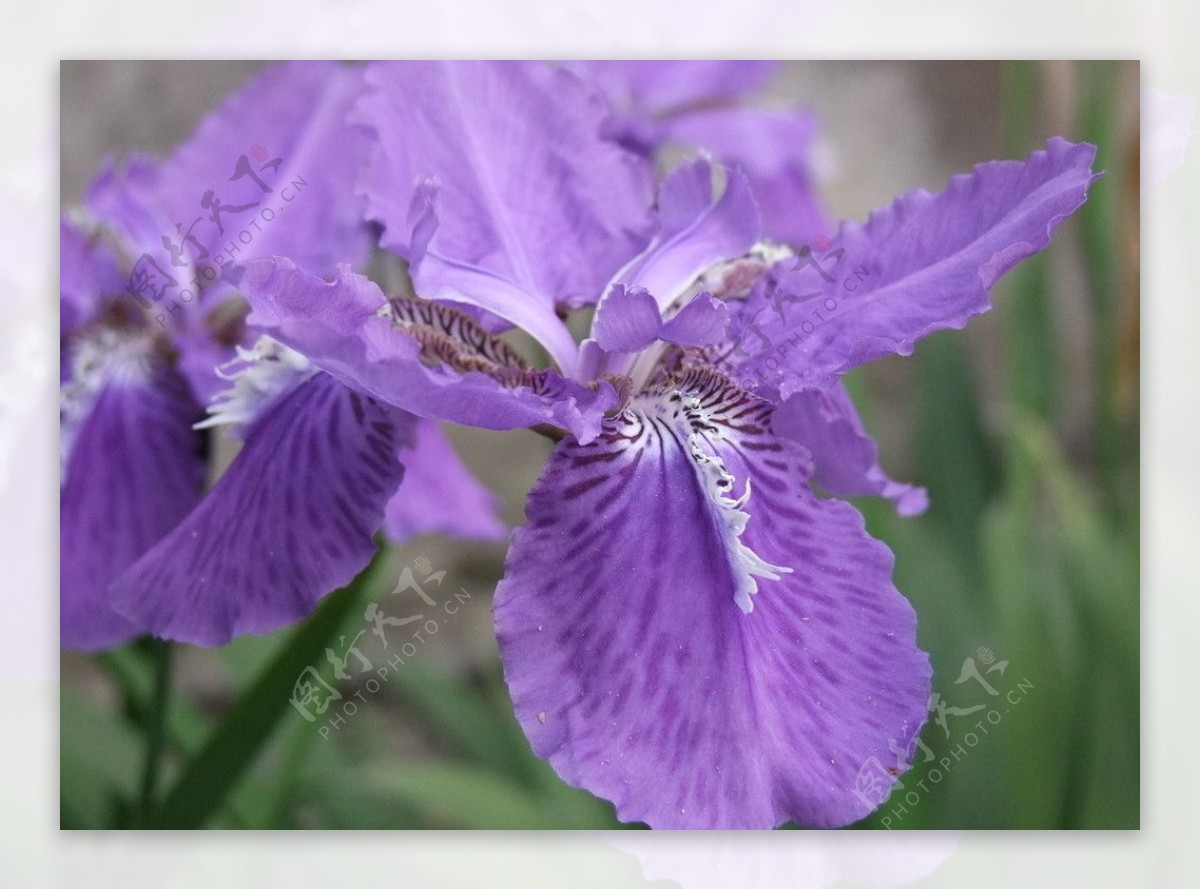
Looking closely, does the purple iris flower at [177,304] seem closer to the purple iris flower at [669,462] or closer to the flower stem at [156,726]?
the flower stem at [156,726]

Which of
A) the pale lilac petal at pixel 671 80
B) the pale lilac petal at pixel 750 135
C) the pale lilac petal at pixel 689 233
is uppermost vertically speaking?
the pale lilac petal at pixel 671 80

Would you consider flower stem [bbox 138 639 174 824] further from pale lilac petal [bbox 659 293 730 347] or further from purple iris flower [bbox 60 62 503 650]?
pale lilac petal [bbox 659 293 730 347]

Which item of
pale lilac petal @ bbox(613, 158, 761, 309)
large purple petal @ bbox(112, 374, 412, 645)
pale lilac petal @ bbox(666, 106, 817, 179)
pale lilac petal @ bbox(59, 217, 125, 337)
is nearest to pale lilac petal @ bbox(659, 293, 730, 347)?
pale lilac petal @ bbox(613, 158, 761, 309)

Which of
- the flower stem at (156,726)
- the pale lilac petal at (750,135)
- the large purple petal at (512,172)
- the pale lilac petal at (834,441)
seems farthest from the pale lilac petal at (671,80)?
the flower stem at (156,726)

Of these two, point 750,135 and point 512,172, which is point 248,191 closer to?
point 512,172

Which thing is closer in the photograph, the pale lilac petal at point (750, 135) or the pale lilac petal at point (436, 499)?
the pale lilac petal at point (436, 499)

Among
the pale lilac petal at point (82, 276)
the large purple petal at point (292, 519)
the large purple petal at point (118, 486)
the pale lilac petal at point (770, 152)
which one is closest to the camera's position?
the large purple petal at point (292, 519)

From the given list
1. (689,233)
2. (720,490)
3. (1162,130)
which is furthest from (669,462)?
(1162,130)
